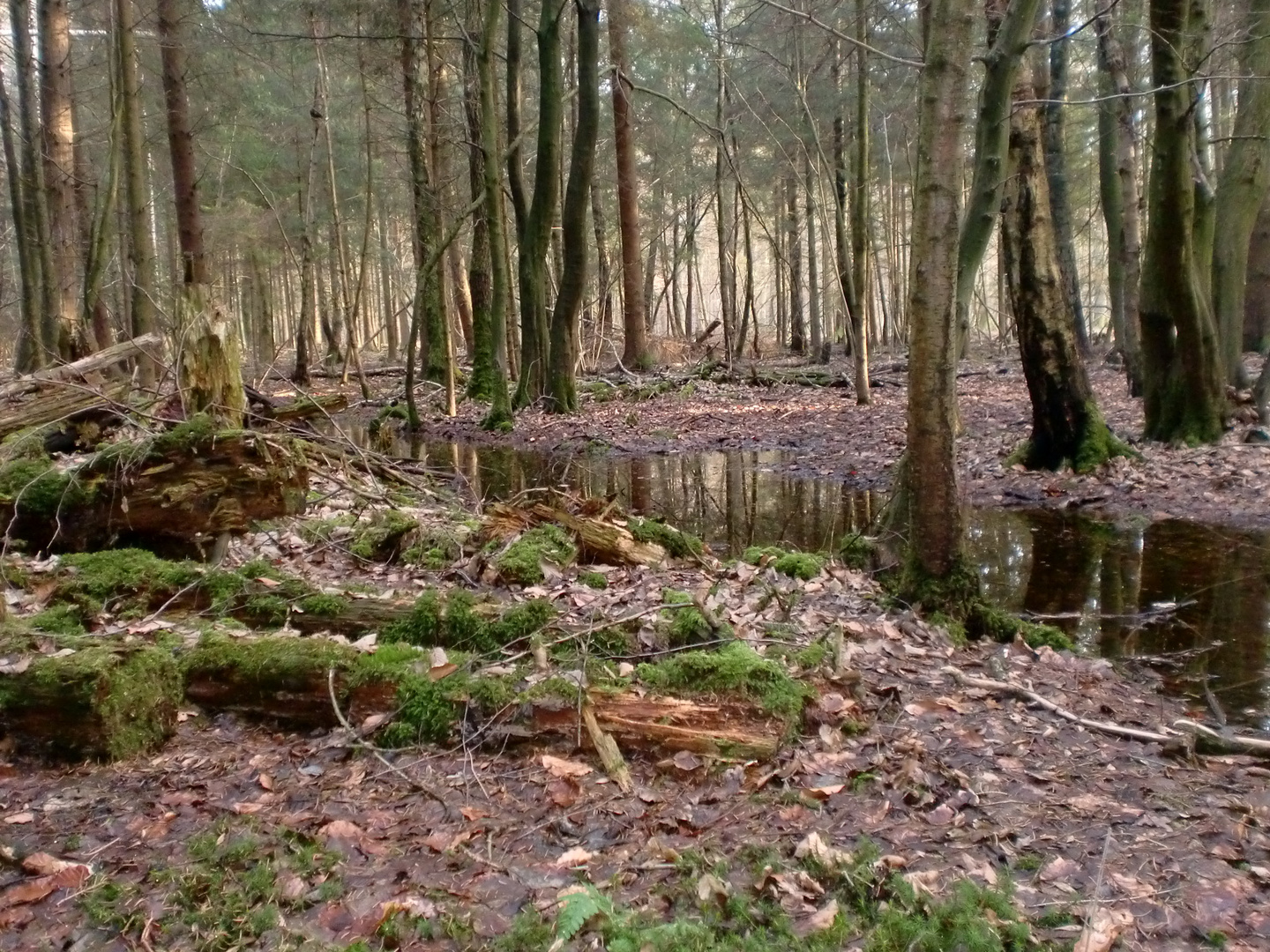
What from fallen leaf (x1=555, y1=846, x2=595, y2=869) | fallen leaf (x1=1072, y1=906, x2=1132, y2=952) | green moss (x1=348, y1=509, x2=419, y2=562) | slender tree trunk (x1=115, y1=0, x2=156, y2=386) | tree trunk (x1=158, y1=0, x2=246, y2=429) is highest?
slender tree trunk (x1=115, y1=0, x2=156, y2=386)

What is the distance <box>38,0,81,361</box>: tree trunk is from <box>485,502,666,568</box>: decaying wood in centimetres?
1012

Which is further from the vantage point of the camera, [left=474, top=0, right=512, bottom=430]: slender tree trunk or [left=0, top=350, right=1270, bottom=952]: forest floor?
[left=474, top=0, right=512, bottom=430]: slender tree trunk

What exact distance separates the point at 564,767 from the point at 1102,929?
193 centimetres

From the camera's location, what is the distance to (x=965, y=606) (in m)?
5.49

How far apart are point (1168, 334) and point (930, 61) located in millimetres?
7179

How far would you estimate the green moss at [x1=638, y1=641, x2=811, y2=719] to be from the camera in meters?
3.82

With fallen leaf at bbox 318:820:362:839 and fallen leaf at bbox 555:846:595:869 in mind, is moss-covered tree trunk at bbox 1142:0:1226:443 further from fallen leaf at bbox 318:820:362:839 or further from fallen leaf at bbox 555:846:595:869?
fallen leaf at bbox 318:820:362:839

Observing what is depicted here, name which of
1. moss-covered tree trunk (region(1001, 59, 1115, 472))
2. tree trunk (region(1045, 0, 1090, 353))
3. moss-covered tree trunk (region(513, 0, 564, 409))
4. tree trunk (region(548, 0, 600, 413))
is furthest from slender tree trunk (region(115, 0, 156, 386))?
tree trunk (region(1045, 0, 1090, 353))

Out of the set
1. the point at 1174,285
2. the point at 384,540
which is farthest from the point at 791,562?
the point at 1174,285

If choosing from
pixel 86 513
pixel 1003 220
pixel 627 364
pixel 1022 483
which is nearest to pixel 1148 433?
pixel 1022 483

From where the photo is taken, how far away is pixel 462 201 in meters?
21.7

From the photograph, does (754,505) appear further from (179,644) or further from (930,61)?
(179,644)

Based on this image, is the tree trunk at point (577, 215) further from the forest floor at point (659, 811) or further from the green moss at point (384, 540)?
the forest floor at point (659, 811)

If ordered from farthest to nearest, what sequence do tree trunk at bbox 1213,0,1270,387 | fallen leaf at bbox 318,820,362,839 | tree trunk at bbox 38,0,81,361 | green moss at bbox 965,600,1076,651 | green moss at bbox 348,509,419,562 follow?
tree trunk at bbox 38,0,81,361, tree trunk at bbox 1213,0,1270,387, green moss at bbox 348,509,419,562, green moss at bbox 965,600,1076,651, fallen leaf at bbox 318,820,362,839
